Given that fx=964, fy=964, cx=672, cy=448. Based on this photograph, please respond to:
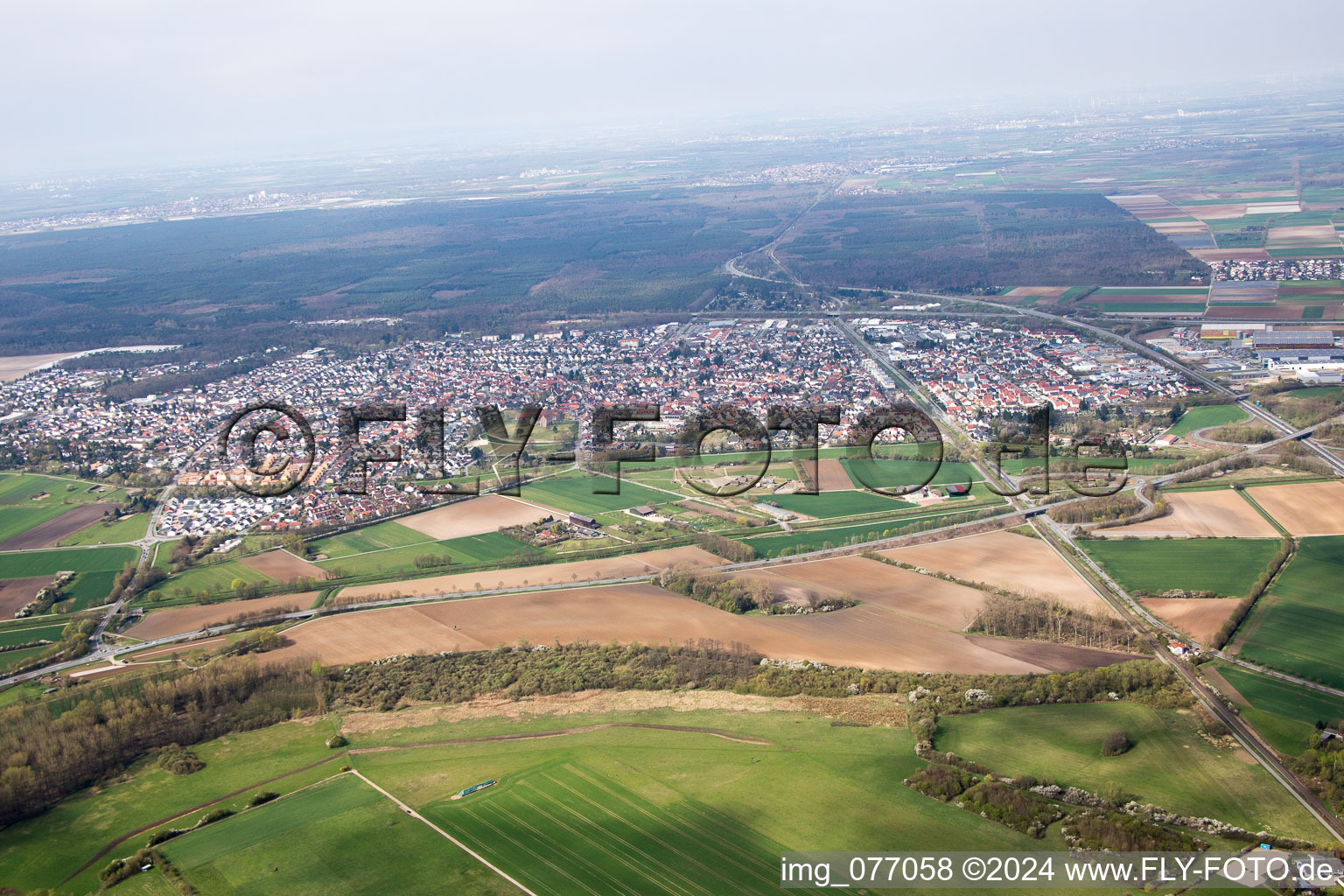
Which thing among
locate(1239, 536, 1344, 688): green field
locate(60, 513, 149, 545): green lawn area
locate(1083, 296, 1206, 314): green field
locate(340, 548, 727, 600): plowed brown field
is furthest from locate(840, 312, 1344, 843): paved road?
locate(60, 513, 149, 545): green lawn area

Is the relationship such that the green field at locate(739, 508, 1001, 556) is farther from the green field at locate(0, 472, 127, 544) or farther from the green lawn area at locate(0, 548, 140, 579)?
the green field at locate(0, 472, 127, 544)

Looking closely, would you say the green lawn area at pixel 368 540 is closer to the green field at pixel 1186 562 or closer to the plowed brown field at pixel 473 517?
the plowed brown field at pixel 473 517

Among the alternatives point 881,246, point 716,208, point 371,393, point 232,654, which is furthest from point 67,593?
point 716,208

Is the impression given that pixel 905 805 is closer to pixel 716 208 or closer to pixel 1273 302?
pixel 1273 302

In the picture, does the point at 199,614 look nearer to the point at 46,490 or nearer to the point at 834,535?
the point at 46,490

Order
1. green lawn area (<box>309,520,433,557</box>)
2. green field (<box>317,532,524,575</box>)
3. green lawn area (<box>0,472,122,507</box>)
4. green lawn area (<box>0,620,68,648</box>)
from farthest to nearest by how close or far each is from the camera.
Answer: green lawn area (<box>0,472,122,507</box>) → green lawn area (<box>309,520,433,557</box>) → green field (<box>317,532,524,575</box>) → green lawn area (<box>0,620,68,648</box>)

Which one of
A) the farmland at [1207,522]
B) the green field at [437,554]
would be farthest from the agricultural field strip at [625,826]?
the farmland at [1207,522]

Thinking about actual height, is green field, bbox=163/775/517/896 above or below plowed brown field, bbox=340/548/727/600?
below
